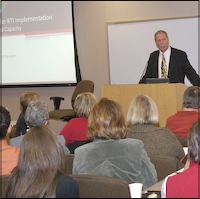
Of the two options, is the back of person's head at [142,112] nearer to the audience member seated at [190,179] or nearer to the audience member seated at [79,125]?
the audience member seated at [79,125]

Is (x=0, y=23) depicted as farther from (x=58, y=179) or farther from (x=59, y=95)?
(x=58, y=179)

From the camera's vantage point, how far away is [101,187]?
2053 millimetres

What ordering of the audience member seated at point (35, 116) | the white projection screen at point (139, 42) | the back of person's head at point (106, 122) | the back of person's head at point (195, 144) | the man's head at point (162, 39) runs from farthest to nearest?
the white projection screen at point (139, 42), the man's head at point (162, 39), the audience member seated at point (35, 116), the back of person's head at point (106, 122), the back of person's head at point (195, 144)

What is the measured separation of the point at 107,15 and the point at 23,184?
6.45m

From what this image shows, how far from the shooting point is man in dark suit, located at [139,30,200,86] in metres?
5.77

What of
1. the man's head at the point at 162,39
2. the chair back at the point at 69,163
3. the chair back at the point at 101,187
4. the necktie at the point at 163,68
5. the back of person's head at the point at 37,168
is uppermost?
the man's head at the point at 162,39

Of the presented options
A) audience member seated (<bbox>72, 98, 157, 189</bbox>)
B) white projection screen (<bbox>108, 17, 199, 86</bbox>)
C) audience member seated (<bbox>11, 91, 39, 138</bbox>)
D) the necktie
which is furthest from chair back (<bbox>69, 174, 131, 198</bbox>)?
white projection screen (<bbox>108, 17, 199, 86</bbox>)

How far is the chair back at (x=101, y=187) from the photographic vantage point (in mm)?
1993

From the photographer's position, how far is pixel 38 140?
211cm

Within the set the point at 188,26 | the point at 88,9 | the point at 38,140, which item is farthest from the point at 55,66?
the point at 38,140

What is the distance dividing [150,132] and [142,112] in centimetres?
20

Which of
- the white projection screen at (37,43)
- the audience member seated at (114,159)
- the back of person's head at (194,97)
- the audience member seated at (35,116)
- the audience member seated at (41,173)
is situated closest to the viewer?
the audience member seated at (41,173)

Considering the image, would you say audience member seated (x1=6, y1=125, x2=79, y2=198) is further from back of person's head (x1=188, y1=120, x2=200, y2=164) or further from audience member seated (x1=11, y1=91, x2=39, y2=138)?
audience member seated (x1=11, y1=91, x2=39, y2=138)

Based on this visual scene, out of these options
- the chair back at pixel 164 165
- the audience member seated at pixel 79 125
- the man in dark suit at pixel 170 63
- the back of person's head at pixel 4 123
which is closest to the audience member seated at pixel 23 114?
the audience member seated at pixel 79 125
